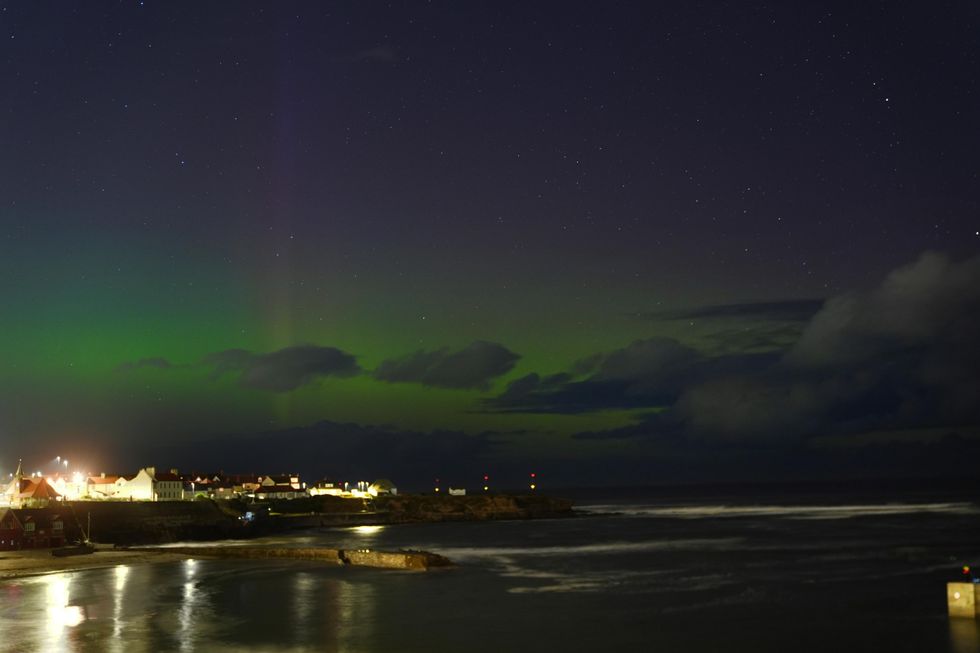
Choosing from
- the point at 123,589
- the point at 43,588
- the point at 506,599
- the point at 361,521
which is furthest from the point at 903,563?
the point at 361,521

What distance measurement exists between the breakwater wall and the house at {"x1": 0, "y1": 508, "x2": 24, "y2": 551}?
11.7m

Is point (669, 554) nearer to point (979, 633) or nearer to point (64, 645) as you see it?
point (979, 633)

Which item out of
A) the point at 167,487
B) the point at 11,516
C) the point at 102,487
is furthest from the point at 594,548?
the point at 102,487

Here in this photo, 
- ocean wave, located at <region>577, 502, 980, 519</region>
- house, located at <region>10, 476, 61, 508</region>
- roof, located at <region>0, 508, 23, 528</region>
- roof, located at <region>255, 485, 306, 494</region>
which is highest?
house, located at <region>10, 476, 61, 508</region>

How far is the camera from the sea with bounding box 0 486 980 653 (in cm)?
3244

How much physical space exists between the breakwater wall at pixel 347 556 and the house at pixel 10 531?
11703mm

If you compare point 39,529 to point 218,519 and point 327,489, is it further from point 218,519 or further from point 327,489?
point 327,489

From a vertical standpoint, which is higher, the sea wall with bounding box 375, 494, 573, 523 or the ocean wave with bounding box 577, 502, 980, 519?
the sea wall with bounding box 375, 494, 573, 523

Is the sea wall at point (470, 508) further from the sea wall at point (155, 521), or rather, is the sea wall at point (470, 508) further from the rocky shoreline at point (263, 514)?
the sea wall at point (155, 521)

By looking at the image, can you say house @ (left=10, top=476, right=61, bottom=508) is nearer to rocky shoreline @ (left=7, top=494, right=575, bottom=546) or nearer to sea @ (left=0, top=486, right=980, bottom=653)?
rocky shoreline @ (left=7, top=494, right=575, bottom=546)

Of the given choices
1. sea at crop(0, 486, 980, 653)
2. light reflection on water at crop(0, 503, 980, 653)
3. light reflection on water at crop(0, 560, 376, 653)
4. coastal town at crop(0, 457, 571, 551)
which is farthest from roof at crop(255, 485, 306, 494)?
light reflection on water at crop(0, 560, 376, 653)

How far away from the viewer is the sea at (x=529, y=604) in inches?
1277

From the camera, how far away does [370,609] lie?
39.8m

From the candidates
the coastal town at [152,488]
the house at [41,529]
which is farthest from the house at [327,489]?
the house at [41,529]
